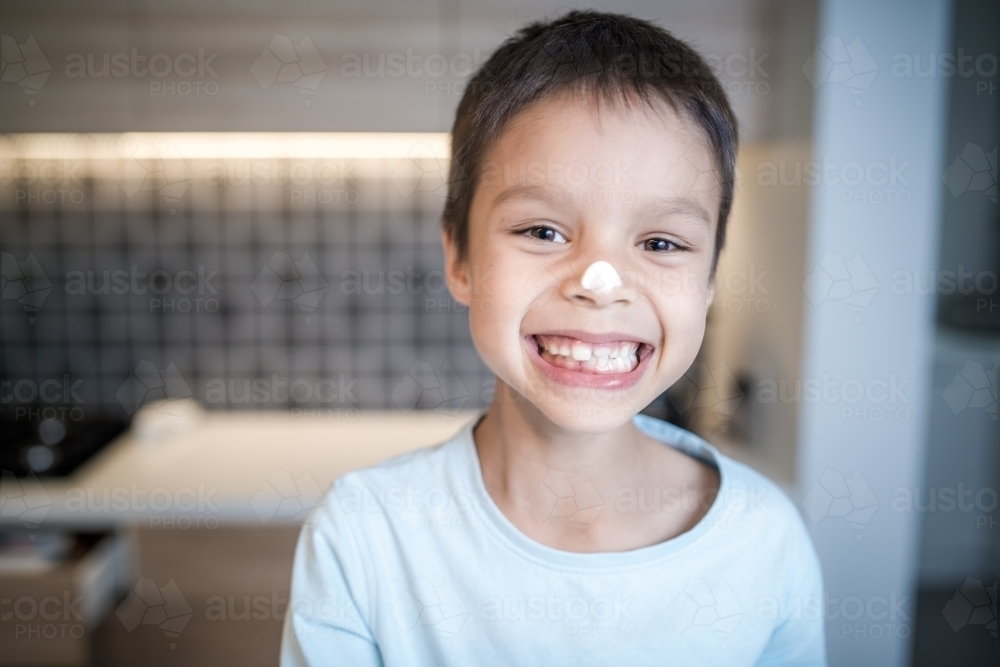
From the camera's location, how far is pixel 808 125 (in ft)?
4.46

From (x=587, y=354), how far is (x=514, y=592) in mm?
229

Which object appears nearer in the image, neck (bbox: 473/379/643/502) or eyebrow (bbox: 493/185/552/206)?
eyebrow (bbox: 493/185/552/206)

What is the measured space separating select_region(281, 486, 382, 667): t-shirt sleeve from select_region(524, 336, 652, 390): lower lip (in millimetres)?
238

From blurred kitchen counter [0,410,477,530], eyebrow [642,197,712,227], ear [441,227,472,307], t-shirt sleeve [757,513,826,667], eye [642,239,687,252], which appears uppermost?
eyebrow [642,197,712,227]

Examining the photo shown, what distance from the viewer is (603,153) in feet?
1.75

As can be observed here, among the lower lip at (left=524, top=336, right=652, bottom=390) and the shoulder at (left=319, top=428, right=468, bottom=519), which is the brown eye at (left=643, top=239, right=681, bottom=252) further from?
the shoulder at (left=319, top=428, right=468, bottom=519)

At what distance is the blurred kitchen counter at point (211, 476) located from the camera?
1.48 metres

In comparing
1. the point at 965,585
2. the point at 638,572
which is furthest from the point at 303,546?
the point at 965,585

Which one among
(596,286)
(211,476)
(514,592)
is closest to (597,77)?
(596,286)

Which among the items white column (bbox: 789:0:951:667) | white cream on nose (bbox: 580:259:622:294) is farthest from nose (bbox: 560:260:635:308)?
white column (bbox: 789:0:951:667)

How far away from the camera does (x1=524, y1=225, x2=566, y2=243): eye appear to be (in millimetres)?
549

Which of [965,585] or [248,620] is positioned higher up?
[965,585]

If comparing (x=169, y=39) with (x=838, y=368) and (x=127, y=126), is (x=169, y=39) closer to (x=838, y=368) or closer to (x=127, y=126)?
(x=127, y=126)

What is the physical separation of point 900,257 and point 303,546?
119cm
